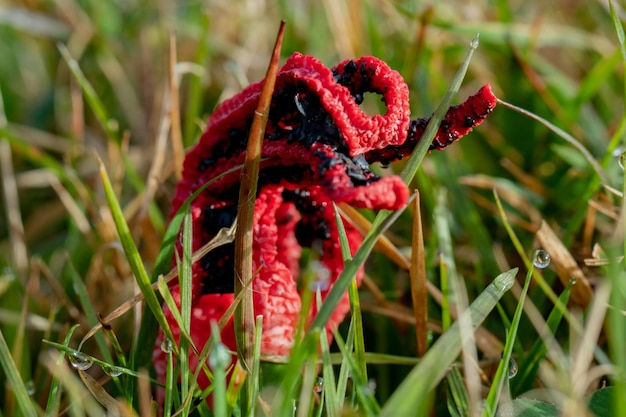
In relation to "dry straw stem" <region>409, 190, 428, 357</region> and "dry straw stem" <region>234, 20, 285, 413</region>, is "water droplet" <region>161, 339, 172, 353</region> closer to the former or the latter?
"dry straw stem" <region>234, 20, 285, 413</region>

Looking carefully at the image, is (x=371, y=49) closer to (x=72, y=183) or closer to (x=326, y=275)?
(x=72, y=183)

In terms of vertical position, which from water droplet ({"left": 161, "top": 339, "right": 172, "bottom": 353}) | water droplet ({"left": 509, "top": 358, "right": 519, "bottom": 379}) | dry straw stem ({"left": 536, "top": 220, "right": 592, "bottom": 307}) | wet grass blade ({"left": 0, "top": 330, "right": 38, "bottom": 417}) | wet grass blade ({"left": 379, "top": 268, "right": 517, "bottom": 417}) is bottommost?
wet grass blade ({"left": 0, "top": 330, "right": 38, "bottom": 417})

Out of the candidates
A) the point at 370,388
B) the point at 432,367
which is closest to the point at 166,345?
the point at 370,388

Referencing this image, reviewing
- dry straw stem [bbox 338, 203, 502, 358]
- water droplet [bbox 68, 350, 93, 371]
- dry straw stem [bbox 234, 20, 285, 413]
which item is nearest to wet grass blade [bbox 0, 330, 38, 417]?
water droplet [bbox 68, 350, 93, 371]

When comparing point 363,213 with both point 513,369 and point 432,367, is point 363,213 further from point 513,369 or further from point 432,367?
point 432,367

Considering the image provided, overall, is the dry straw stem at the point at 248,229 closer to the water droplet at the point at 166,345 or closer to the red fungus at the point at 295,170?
the red fungus at the point at 295,170

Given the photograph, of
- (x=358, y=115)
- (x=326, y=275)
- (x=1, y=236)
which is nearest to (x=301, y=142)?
(x=358, y=115)
